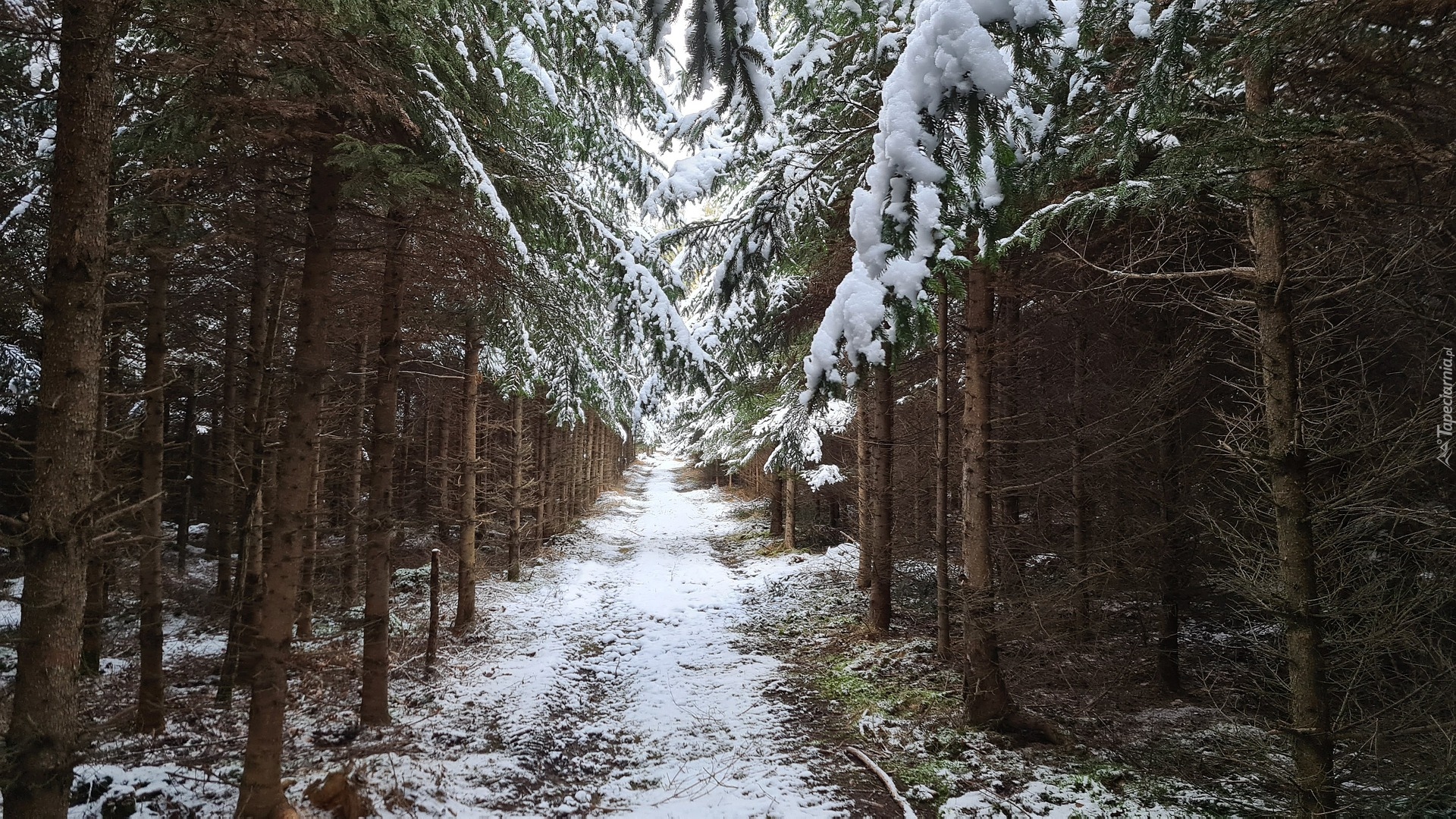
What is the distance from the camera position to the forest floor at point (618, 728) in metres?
5.19

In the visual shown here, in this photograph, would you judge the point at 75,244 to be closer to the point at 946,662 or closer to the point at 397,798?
the point at 397,798

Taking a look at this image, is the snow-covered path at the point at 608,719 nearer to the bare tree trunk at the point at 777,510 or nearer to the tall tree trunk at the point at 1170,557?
the tall tree trunk at the point at 1170,557

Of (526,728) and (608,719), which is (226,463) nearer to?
(526,728)

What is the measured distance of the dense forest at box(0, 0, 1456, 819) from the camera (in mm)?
3096

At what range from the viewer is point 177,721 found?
22.5 feet

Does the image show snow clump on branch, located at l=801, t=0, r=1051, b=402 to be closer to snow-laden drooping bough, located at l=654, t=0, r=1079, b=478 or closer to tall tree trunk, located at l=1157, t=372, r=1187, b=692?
snow-laden drooping bough, located at l=654, t=0, r=1079, b=478

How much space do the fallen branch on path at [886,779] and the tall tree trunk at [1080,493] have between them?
307cm

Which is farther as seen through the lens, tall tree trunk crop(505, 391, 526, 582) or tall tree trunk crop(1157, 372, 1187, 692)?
tall tree trunk crop(505, 391, 526, 582)

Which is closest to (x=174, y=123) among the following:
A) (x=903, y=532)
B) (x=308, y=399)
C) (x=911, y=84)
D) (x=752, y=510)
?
(x=308, y=399)

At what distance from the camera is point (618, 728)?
23.5 feet

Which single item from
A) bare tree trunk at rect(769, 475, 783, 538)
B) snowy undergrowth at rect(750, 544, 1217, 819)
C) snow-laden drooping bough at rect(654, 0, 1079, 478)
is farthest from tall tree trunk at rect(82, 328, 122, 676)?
bare tree trunk at rect(769, 475, 783, 538)

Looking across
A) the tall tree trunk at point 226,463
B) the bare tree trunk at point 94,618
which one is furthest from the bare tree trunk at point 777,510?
the bare tree trunk at point 94,618

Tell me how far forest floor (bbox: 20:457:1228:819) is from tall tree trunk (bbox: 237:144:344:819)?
1.21 metres

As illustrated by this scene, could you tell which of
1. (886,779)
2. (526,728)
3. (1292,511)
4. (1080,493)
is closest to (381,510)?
(526,728)
